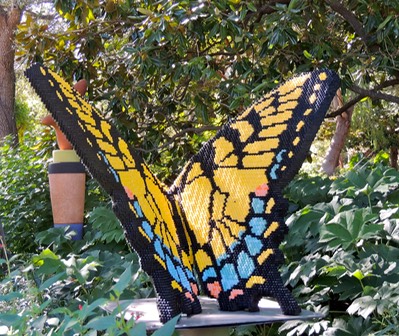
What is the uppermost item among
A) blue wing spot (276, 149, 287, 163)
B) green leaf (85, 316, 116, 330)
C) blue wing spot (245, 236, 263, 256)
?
blue wing spot (276, 149, 287, 163)

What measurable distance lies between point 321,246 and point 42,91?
167 centimetres

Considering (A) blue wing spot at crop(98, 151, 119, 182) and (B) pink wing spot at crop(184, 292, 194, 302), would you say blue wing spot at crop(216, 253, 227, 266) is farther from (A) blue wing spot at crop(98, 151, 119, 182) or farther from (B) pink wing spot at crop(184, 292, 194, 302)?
(A) blue wing spot at crop(98, 151, 119, 182)

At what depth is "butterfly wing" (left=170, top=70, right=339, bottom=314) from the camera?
2.62 metres

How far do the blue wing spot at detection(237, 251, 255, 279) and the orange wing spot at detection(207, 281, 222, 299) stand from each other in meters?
0.10

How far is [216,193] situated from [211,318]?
0.59 meters

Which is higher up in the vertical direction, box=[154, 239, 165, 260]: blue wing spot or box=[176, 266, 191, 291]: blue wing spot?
box=[154, 239, 165, 260]: blue wing spot

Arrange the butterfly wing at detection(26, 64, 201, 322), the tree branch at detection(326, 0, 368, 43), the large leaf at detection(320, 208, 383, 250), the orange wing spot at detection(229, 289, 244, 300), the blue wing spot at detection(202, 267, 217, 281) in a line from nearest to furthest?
the butterfly wing at detection(26, 64, 201, 322), the orange wing spot at detection(229, 289, 244, 300), the blue wing spot at detection(202, 267, 217, 281), the large leaf at detection(320, 208, 383, 250), the tree branch at detection(326, 0, 368, 43)

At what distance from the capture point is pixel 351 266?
300 cm

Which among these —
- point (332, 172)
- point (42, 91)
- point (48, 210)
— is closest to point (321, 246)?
point (42, 91)

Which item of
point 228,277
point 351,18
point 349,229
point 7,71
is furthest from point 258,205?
point 7,71

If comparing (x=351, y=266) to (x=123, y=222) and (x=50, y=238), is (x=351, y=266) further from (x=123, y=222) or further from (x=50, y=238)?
(x=50, y=238)

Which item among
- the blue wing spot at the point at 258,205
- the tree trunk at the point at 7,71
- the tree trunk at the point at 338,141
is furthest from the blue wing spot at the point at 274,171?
the tree trunk at the point at 7,71

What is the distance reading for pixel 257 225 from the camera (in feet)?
8.82

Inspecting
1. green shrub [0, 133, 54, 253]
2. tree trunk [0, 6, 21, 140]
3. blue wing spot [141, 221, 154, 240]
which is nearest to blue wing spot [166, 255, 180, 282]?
blue wing spot [141, 221, 154, 240]
